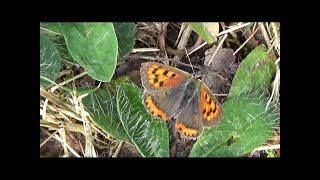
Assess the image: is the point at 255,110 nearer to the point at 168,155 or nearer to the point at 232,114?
the point at 232,114

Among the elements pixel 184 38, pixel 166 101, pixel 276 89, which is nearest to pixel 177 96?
pixel 166 101

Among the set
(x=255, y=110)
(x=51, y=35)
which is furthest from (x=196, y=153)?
(x=51, y=35)

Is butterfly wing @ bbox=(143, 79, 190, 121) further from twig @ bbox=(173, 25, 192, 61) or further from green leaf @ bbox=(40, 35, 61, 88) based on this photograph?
green leaf @ bbox=(40, 35, 61, 88)

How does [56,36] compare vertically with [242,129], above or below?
above

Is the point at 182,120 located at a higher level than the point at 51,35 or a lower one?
lower

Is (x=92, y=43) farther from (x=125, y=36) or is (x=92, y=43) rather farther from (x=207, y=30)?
→ (x=207, y=30)
